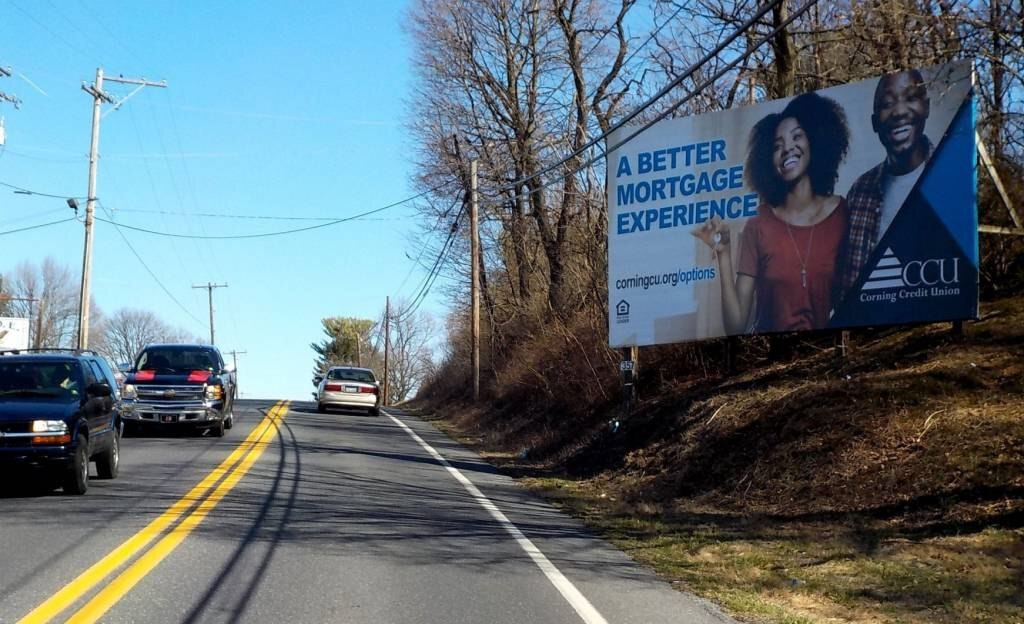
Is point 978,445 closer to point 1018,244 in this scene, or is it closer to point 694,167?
point 1018,244

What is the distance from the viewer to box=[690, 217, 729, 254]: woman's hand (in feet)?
59.2

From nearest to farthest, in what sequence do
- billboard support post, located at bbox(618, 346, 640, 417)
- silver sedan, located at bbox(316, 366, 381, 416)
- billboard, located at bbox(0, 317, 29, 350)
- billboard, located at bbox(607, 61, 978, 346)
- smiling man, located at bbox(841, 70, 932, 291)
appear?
billboard, located at bbox(607, 61, 978, 346), smiling man, located at bbox(841, 70, 932, 291), billboard support post, located at bbox(618, 346, 640, 417), silver sedan, located at bbox(316, 366, 381, 416), billboard, located at bbox(0, 317, 29, 350)

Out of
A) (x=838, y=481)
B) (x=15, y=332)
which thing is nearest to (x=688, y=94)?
(x=838, y=481)

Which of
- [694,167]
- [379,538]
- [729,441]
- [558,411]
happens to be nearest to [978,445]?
[729,441]

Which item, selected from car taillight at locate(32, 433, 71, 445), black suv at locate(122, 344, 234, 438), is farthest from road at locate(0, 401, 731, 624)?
black suv at locate(122, 344, 234, 438)

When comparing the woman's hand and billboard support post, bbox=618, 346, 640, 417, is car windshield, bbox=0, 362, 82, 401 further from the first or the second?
the woman's hand

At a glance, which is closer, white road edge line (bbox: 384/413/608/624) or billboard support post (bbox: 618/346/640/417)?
white road edge line (bbox: 384/413/608/624)

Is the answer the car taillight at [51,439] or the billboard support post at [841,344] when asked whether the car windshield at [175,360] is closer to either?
the car taillight at [51,439]

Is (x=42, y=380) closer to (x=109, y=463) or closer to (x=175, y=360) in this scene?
(x=109, y=463)

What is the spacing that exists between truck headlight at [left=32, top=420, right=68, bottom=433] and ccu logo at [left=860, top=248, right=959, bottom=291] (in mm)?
11367

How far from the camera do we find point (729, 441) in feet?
49.5

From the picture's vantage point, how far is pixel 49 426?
12.8 m

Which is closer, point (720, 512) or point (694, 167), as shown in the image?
point (720, 512)

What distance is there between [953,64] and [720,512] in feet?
20.9
